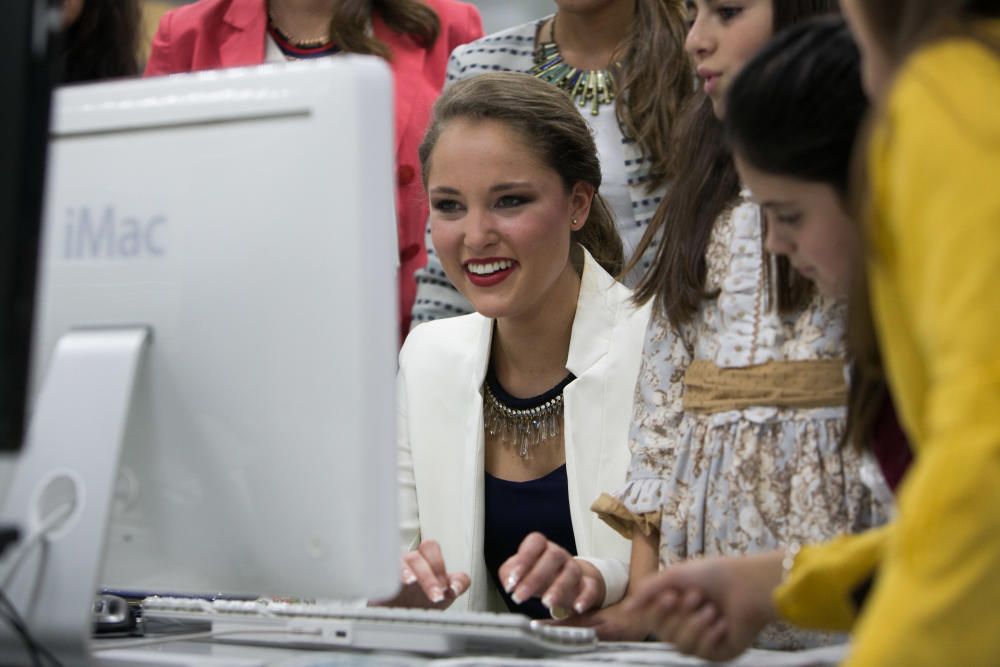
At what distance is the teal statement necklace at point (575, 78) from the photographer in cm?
222

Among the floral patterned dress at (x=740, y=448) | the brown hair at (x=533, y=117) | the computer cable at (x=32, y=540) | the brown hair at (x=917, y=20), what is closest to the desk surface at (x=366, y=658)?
the computer cable at (x=32, y=540)

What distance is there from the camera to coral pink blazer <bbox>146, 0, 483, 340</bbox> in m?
2.45

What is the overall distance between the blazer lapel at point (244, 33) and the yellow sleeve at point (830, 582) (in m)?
1.73

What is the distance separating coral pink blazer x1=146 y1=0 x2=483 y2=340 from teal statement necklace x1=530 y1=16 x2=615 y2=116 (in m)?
0.28

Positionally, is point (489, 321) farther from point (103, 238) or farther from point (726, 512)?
point (103, 238)

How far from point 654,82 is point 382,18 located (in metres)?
0.64

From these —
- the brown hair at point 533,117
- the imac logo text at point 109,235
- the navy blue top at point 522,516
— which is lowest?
the navy blue top at point 522,516

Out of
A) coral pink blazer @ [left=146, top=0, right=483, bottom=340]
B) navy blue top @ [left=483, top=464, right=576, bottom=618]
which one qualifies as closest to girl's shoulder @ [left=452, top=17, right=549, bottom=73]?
coral pink blazer @ [left=146, top=0, right=483, bottom=340]

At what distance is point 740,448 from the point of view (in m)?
1.52

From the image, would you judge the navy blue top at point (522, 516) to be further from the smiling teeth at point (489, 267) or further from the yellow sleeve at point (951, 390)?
the yellow sleeve at point (951, 390)

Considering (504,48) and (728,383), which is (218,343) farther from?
(504,48)

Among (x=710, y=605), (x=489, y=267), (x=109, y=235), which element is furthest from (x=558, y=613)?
(x=109, y=235)

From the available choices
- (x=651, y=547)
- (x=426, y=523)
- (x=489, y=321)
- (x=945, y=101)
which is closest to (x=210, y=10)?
(x=489, y=321)

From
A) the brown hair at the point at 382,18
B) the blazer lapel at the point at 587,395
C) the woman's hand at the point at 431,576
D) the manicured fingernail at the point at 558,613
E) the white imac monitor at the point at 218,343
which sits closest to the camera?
the white imac monitor at the point at 218,343
